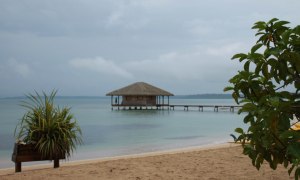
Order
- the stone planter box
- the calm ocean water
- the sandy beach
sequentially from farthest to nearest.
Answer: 1. the calm ocean water
2. the stone planter box
3. the sandy beach

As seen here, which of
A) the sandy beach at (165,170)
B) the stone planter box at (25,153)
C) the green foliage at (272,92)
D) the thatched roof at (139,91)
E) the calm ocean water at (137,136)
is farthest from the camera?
the thatched roof at (139,91)

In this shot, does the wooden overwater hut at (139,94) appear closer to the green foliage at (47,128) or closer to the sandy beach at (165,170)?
the sandy beach at (165,170)

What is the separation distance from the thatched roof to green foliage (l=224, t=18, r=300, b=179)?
153 ft

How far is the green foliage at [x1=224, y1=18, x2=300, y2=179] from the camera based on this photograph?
73.5 inches

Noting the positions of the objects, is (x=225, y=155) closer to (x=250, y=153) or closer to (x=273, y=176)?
(x=273, y=176)

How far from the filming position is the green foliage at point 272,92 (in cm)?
187

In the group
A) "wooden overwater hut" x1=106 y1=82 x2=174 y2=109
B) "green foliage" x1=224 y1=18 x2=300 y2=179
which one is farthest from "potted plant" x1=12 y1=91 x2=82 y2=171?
"wooden overwater hut" x1=106 y1=82 x2=174 y2=109

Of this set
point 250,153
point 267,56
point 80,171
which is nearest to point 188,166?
point 80,171

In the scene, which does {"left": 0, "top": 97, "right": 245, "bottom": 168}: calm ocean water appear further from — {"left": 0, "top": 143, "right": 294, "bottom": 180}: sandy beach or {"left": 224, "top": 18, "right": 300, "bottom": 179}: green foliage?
{"left": 224, "top": 18, "right": 300, "bottom": 179}: green foliage

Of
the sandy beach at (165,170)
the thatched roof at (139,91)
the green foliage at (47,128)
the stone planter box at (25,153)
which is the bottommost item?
the sandy beach at (165,170)

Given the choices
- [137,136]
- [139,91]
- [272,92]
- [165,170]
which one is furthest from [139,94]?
[272,92]

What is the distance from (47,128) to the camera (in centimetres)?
683

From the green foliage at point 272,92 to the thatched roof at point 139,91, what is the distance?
153ft

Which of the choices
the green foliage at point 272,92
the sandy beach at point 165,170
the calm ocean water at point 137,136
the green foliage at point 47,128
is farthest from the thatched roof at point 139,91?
the green foliage at point 272,92
